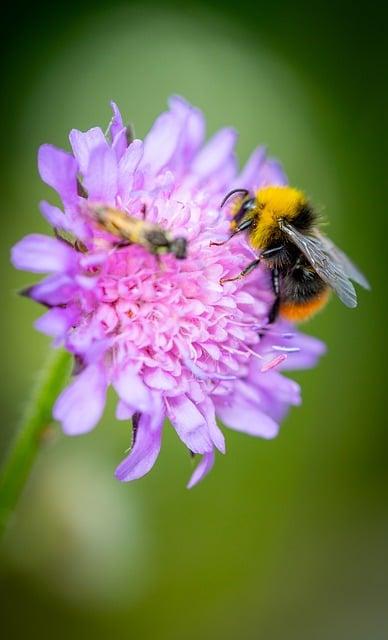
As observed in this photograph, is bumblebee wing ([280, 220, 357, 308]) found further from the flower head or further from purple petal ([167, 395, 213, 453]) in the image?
purple petal ([167, 395, 213, 453])

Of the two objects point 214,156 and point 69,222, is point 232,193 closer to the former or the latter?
point 214,156

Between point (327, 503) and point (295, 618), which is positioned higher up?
point (327, 503)

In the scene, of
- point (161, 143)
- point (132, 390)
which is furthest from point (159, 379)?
point (161, 143)

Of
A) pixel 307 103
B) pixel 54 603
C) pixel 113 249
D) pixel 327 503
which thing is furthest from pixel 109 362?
pixel 307 103

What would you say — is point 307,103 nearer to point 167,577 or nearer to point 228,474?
point 228,474

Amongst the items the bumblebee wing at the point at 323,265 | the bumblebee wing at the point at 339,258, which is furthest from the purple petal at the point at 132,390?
the bumblebee wing at the point at 339,258

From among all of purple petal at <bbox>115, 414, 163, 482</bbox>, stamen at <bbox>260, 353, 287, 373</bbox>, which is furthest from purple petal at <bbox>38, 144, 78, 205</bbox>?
stamen at <bbox>260, 353, 287, 373</bbox>

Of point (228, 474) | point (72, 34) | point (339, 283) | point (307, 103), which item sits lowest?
point (228, 474)

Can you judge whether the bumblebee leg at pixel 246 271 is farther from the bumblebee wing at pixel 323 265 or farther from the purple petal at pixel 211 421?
the purple petal at pixel 211 421
